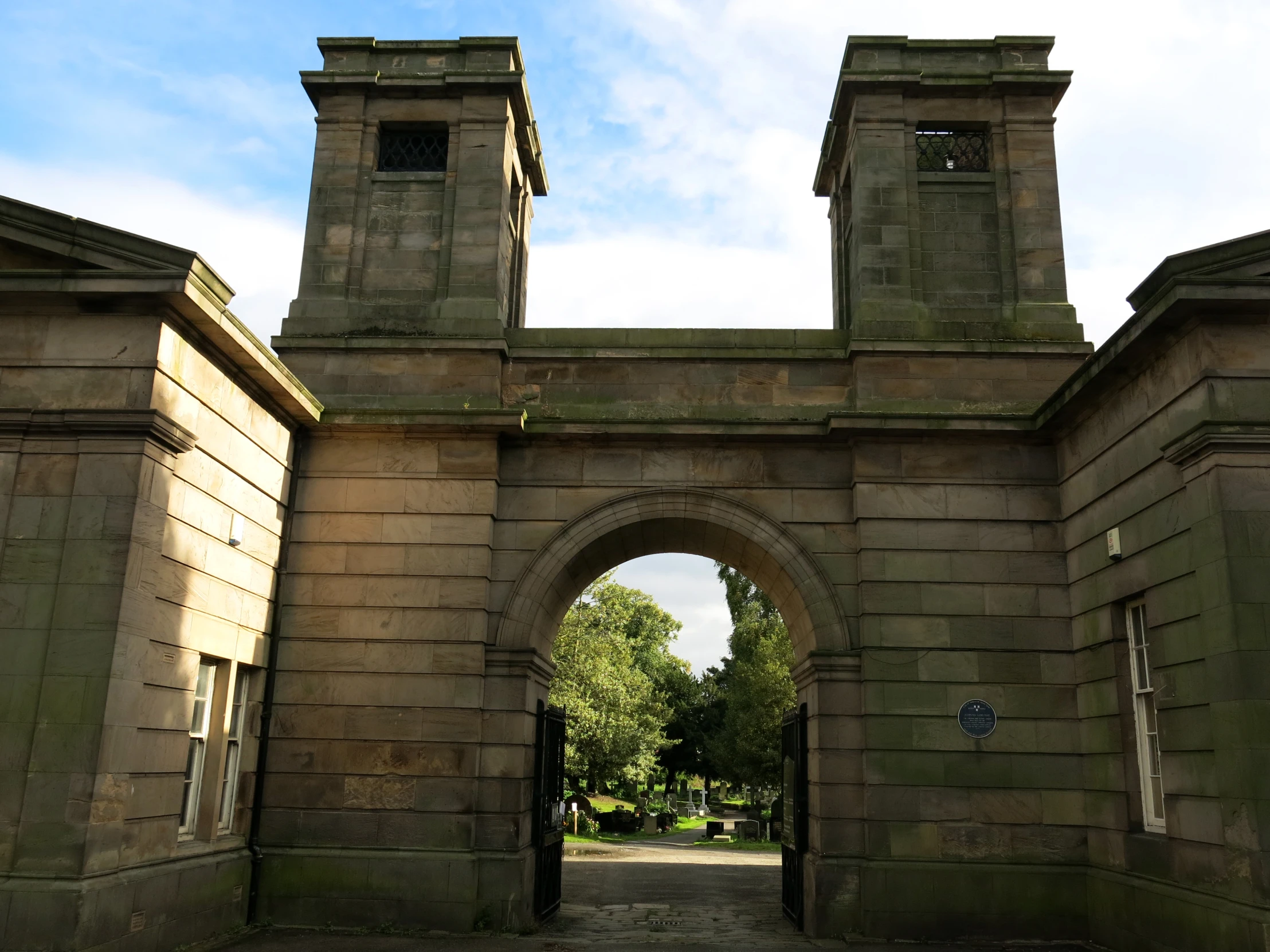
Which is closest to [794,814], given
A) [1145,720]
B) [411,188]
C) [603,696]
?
[1145,720]

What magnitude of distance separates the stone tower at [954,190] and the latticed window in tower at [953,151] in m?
0.02

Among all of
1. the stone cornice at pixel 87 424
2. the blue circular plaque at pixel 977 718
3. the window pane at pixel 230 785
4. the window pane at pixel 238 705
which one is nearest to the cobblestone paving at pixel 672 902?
the blue circular plaque at pixel 977 718

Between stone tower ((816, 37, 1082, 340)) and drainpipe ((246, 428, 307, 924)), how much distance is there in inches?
292

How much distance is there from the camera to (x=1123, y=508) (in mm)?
10828

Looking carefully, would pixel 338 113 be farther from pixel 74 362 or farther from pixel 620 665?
pixel 620 665

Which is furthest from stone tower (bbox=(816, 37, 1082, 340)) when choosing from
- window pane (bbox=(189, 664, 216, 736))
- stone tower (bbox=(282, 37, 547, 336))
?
window pane (bbox=(189, 664, 216, 736))

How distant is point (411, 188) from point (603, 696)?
66.3 feet

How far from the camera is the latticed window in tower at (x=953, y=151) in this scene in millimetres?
14586

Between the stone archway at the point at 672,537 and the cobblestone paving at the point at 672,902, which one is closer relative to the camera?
the cobblestone paving at the point at 672,902

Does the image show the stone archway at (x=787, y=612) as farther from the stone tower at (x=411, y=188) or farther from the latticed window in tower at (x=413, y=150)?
the latticed window in tower at (x=413, y=150)

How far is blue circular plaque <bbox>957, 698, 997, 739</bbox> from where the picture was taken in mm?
11961

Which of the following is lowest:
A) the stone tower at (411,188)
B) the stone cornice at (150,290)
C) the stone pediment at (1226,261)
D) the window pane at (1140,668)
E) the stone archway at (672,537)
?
the window pane at (1140,668)

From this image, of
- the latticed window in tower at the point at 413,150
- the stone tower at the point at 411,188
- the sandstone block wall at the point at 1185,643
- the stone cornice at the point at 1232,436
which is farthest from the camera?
the latticed window in tower at the point at 413,150

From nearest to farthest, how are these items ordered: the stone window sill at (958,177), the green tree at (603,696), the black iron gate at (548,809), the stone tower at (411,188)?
Answer: 1. the black iron gate at (548,809)
2. the stone tower at (411,188)
3. the stone window sill at (958,177)
4. the green tree at (603,696)
